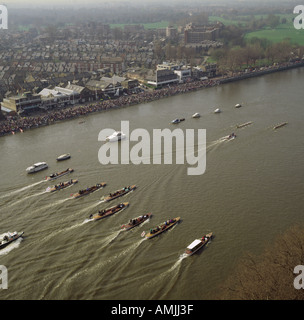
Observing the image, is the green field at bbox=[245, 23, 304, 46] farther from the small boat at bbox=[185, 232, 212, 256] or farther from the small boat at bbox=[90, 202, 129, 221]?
the small boat at bbox=[185, 232, 212, 256]

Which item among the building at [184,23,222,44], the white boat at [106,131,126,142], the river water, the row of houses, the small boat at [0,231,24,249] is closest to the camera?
the river water

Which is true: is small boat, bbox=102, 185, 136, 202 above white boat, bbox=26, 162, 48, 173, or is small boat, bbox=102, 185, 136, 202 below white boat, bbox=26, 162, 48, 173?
below

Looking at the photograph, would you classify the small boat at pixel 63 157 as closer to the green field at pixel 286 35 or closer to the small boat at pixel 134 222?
the small boat at pixel 134 222

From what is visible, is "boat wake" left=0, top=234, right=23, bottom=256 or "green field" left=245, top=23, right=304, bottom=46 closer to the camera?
"boat wake" left=0, top=234, right=23, bottom=256

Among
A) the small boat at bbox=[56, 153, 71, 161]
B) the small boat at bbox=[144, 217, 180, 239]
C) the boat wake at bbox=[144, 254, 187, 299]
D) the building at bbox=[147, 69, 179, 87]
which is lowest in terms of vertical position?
the boat wake at bbox=[144, 254, 187, 299]

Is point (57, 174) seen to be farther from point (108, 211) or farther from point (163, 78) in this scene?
point (163, 78)

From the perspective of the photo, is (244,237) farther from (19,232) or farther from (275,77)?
(275,77)

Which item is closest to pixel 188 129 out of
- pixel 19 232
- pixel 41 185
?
pixel 41 185

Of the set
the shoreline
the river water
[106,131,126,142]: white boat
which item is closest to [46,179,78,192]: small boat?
the river water
